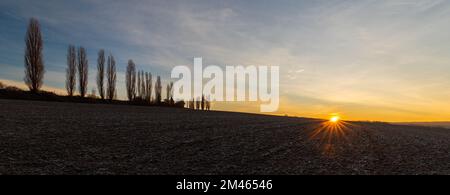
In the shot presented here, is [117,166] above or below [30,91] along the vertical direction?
below

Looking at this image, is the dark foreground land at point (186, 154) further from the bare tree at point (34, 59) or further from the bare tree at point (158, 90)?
the bare tree at point (158, 90)

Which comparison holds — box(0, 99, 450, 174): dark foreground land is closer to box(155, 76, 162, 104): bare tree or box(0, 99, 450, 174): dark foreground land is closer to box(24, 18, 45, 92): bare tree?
box(24, 18, 45, 92): bare tree

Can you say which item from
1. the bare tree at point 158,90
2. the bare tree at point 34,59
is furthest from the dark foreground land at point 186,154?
the bare tree at point 158,90

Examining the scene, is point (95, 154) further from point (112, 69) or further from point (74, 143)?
point (112, 69)

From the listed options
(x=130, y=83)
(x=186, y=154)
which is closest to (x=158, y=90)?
(x=130, y=83)

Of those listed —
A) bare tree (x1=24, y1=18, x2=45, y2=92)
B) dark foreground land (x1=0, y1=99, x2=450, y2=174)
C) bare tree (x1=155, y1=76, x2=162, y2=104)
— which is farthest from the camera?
bare tree (x1=155, y1=76, x2=162, y2=104)

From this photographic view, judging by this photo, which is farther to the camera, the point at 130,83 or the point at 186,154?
the point at 130,83

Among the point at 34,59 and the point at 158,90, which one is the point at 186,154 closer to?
the point at 34,59

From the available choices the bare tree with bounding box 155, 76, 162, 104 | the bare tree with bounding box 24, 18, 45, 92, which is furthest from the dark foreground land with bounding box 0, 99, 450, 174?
the bare tree with bounding box 155, 76, 162, 104
